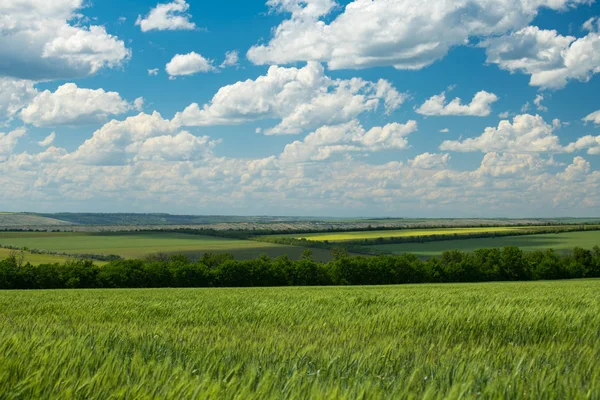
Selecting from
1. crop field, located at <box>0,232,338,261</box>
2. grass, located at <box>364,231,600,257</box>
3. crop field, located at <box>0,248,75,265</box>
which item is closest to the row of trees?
crop field, located at <box>0,248,75,265</box>

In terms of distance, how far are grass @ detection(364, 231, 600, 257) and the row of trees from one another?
54.2 feet

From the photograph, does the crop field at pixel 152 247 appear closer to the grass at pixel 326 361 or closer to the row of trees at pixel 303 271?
the row of trees at pixel 303 271

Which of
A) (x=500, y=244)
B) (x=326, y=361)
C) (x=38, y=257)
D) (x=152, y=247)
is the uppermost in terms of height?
(x=326, y=361)

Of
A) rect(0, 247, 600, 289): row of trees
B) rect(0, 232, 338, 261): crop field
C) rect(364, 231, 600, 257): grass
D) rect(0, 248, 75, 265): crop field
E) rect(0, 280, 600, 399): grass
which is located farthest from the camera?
rect(0, 232, 338, 261): crop field

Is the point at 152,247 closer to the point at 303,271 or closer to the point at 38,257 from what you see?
the point at 38,257

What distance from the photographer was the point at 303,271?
90000mm

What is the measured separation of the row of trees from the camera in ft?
269

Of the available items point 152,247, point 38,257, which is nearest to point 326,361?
point 38,257

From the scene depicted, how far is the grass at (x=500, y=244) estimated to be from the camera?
398 ft

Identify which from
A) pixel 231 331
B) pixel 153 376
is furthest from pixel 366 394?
pixel 231 331

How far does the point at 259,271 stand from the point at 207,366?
85722 millimetres

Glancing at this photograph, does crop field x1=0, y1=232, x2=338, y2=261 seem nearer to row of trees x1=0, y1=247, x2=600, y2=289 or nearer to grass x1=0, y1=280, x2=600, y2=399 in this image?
row of trees x1=0, y1=247, x2=600, y2=289

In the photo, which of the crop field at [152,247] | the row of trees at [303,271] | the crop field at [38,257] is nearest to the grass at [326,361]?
the row of trees at [303,271]

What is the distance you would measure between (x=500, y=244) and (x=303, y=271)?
63.8 metres
